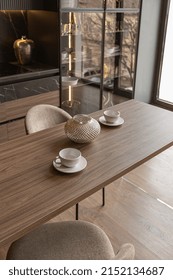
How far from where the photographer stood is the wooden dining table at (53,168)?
0.96 m

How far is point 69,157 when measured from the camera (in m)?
1.22

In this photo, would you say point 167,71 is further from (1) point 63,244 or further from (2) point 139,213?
(1) point 63,244

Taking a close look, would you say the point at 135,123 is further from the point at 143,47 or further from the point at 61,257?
the point at 143,47

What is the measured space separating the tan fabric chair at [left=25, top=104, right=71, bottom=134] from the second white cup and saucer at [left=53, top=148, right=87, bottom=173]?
46cm

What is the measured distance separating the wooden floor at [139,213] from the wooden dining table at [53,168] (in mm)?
689

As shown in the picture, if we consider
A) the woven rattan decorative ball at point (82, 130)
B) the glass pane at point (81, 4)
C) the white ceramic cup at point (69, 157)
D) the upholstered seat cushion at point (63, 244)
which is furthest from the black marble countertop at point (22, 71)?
the upholstered seat cushion at point (63, 244)

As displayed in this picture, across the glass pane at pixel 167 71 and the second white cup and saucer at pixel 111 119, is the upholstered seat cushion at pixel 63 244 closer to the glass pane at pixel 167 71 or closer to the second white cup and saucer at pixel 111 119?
the second white cup and saucer at pixel 111 119

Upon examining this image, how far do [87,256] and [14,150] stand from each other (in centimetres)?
58

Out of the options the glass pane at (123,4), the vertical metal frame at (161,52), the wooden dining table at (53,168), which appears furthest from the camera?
the vertical metal frame at (161,52)

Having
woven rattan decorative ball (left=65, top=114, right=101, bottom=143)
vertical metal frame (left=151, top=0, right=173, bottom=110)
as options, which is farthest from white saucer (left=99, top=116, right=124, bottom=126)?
vertical metal frame (left=151, top=0, right=173, bottom=110)

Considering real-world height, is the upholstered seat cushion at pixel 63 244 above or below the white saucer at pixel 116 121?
below

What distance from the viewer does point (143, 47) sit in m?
3.37
